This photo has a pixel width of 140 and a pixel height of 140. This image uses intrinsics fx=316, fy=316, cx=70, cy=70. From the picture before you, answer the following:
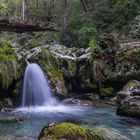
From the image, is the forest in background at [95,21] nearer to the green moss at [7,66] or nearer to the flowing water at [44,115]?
the green moss at [7,66]

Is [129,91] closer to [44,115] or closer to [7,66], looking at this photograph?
[44,115]

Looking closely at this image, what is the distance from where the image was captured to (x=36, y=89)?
13.3m

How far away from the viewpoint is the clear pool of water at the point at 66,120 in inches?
305

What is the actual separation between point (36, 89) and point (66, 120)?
13.4ft

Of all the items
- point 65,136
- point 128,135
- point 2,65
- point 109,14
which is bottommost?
point 128,135

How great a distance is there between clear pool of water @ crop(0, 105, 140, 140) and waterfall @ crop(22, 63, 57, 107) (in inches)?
25.8

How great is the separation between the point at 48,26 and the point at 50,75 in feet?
30.2

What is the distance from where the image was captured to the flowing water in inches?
309

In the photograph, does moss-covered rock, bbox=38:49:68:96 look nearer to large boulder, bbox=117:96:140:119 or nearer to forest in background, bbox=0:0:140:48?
forest in background, bbox=0:0:140:48

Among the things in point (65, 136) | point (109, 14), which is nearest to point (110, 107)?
point (65, 136)

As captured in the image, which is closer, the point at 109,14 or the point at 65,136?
the point at 65,136

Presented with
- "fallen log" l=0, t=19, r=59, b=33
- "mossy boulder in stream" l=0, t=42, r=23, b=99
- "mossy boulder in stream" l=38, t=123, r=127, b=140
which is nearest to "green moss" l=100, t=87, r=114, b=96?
"mossy boulder in stream" l=0, t=42, r=23, b=99

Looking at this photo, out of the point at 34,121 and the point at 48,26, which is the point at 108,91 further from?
the point at 48,26

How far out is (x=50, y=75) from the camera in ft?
45.5
